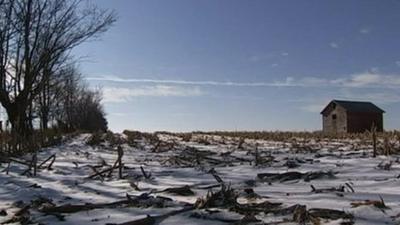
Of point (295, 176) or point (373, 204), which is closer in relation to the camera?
point (373, 204)

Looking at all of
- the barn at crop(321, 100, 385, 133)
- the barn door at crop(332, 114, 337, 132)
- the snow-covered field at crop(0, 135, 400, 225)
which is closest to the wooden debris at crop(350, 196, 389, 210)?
the snow-covered field at crop(0, 135, 400, 225)

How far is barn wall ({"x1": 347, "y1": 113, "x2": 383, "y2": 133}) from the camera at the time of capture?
5940 centimetres

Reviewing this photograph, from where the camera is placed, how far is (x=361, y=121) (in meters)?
60.5

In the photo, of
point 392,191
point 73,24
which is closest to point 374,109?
point 73,24

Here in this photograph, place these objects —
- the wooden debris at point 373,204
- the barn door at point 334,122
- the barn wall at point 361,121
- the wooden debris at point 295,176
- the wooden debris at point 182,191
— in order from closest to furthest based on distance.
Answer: the wooden debris at point 373,204, the wooden debris at point 182,191, the wooden debris at point 295,176, the barn wall at point 361,121, the barn door at point 334,122

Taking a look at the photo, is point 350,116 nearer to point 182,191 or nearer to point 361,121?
point 361,121

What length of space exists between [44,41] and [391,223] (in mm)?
23012

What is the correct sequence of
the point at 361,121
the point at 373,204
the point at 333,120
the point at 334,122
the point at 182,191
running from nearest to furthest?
1. the point at 373,204
2. the point at 182,191
3. the point at 361,121
4. the point at 334,122
5. the point at 333,120

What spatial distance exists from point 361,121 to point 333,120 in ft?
11.4

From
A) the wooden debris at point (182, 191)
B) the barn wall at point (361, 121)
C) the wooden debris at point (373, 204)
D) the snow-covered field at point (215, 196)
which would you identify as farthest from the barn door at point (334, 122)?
the wooden debris at point (373, 204)

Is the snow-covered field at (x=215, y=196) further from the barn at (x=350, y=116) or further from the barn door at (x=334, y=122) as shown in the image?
the barn door at (x=334, y=122)

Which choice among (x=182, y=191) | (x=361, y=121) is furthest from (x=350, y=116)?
(x=182, y=191)

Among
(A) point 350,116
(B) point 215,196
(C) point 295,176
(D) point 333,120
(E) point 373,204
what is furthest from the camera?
(D) point 333,120

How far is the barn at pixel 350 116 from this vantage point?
5947 cm
